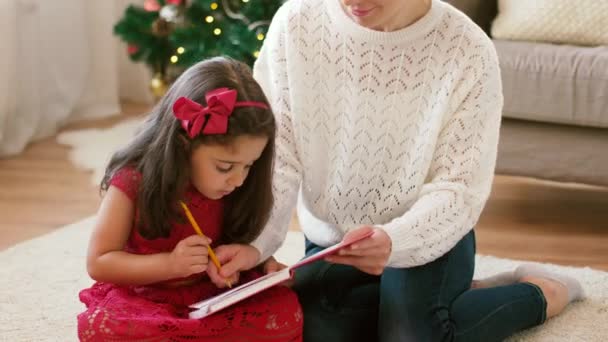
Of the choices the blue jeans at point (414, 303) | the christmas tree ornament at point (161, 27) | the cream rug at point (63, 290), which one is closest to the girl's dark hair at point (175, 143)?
the blue jeans at point (414, 303)

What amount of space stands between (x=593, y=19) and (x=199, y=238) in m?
1.34

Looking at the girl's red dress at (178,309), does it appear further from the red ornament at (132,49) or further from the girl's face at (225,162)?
the red ornament at (132,49)

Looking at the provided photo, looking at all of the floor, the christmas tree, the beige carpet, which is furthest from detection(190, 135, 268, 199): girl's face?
the christmas tree

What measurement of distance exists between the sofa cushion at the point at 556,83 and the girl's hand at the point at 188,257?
3.60 feet

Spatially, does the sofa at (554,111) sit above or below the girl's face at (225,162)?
below

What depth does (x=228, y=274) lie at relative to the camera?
143cm

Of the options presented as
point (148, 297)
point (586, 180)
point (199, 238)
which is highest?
point (199, 238)

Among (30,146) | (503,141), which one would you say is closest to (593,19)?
(503,141)

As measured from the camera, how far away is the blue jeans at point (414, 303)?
4.93ft

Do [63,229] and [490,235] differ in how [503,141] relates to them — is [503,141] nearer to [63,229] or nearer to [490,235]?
[490,235]

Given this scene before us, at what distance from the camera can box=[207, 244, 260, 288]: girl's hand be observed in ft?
4.66

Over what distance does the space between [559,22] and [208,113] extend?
1288 millimetres

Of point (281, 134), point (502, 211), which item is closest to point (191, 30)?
point (502, 211)

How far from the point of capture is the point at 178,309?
1451 millimetres
